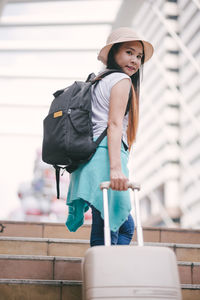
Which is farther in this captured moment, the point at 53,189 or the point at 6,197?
the point at 6,197

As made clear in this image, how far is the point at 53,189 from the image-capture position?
9.45 m

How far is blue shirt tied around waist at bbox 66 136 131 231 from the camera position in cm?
234

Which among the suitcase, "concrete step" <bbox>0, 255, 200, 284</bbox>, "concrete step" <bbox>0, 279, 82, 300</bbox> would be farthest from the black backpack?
"concrete step" <bbox>0, 255, 200, 284</bbox>

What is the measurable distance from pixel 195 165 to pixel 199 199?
3546 mm

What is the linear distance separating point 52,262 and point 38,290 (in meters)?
0.42

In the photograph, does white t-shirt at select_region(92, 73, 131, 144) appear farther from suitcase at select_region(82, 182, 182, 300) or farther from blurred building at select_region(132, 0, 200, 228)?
blurred building at select_region(132, 0, 200, 228)

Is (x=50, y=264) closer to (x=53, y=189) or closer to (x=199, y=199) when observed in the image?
(x=53, y=189)

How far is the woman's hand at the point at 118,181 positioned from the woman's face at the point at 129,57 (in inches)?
21.4

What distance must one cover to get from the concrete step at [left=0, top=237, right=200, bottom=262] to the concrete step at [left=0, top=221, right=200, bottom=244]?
1.38 feet

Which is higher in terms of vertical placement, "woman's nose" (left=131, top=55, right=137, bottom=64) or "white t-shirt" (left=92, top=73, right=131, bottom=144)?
"woman's nose" (left=131, top=55, right=137, bottom=64)

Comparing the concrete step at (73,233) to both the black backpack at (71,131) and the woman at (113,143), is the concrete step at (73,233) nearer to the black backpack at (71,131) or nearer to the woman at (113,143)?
the woman at (113,143)

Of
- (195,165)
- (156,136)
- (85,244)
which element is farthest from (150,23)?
(85,244)

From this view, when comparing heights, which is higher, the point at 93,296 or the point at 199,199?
the point at 199,199

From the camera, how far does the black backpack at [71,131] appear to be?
236cm
